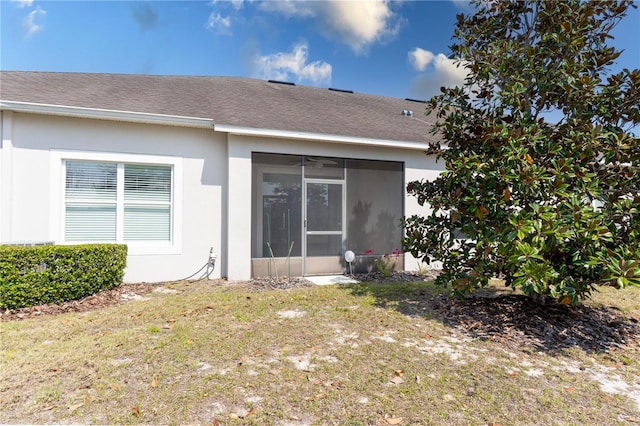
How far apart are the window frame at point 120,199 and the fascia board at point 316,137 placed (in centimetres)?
143

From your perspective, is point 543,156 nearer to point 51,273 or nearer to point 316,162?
point 316,162

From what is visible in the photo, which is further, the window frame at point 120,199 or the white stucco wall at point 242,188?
the white stucco wall at point 242,188

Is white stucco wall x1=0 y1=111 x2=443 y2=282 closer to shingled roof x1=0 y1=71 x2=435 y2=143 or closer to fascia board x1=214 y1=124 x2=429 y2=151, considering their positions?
fascia board x1=214 y1=124 x2=429 y2=151

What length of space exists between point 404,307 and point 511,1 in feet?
17.0

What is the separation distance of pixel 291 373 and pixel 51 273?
187 inches

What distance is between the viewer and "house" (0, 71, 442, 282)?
6445mm

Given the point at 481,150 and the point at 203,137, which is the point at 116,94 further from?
the point at 481,150

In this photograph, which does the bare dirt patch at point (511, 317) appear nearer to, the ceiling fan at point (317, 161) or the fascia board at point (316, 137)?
the ceiling fan at point (317, 161)

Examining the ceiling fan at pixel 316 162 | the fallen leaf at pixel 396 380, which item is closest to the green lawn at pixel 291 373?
the fallen leaf at pixel 396 380

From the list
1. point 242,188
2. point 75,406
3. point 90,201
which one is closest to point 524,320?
point 75,406

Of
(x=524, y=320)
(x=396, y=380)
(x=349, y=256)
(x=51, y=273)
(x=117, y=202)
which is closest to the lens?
(x=396, y=380)

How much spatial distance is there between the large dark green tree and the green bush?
5.75 metres

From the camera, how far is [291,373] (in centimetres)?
315

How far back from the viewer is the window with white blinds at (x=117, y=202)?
6.70 meters
